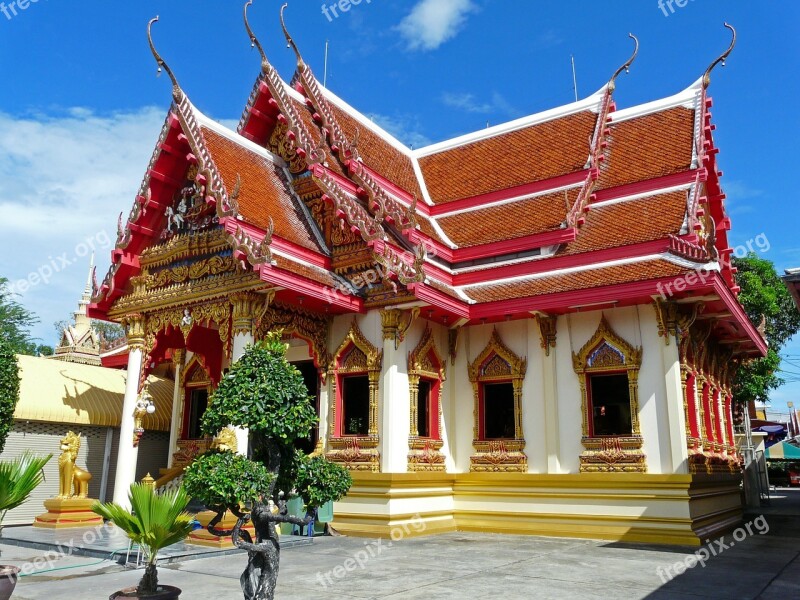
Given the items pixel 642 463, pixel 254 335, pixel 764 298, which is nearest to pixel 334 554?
pixel 254 335

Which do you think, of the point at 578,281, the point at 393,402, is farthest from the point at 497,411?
the point at 578,281

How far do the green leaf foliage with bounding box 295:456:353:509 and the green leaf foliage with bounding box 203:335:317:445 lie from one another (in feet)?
1.06

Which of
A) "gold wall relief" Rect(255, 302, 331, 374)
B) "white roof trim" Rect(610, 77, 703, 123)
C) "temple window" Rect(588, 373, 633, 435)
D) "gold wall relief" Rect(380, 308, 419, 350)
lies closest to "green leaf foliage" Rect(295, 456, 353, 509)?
"gold wall relief" Rect(255, 302, 331, 374)

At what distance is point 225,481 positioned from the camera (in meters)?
4.93

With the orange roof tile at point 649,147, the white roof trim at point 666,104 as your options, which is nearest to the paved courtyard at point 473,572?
the orange roof tile at point 649,147

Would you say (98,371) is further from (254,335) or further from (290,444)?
(290,444)

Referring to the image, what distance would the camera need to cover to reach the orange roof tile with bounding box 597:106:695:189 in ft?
44.4

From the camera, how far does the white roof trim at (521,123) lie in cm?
1603

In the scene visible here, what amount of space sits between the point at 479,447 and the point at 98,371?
9289 mm

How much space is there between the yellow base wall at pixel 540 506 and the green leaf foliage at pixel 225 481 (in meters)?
5.91

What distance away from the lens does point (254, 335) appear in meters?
10.7

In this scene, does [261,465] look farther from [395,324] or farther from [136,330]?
[136,330]

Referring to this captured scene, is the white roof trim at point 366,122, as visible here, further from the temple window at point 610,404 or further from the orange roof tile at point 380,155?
the temple window at point 610,404

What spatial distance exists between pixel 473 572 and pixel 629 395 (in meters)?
4.79
